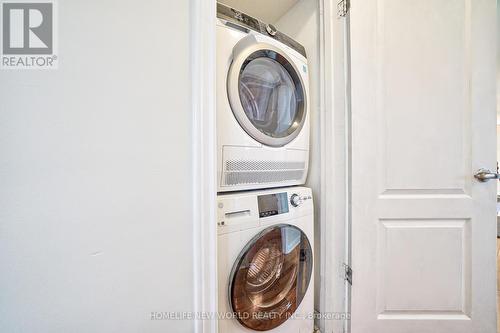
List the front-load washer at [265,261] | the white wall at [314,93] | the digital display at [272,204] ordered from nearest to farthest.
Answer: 1. the front-load washer at [265,261]
2. the digital display at [272,204]
3. the white wall at [314,93]

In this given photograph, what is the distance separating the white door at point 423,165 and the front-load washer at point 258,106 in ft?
0.94

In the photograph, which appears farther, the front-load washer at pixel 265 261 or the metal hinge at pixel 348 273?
the metal hinge at pixel 348 273

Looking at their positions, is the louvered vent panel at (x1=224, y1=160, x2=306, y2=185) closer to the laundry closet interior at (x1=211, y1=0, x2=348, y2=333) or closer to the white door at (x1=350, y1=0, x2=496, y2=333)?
the laundry closet interior at (x1=211, y1=0, x2=348, y2=333)

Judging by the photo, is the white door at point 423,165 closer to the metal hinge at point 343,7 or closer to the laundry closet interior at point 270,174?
the metal hinge at point 343,7

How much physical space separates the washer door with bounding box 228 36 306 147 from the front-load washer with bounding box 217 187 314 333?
310 millimetres

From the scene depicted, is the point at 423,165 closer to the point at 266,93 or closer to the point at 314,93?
the point at 314,93

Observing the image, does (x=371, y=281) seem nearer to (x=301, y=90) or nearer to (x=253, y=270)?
(x=253, y=270)

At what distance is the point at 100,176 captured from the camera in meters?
0.52

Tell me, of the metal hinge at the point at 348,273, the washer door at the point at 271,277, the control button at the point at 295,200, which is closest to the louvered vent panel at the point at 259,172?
the control button at the point at 295,200

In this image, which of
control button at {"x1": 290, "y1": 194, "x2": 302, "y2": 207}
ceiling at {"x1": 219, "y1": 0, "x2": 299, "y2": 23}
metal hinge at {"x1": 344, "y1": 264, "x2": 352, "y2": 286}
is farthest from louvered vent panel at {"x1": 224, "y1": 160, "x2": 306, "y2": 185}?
ceiling at {"x1": 219, "y1": 0, "x2": 299, "y2": 23}

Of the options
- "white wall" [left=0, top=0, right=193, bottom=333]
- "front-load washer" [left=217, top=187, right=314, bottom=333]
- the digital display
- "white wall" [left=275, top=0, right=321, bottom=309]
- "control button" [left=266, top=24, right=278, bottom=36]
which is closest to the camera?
"white wall" [left=0, top=0, right=193, bottom=333]

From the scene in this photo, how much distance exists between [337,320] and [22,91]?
1585 millimetres

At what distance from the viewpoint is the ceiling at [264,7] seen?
1197 mm

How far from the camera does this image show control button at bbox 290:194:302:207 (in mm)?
970
